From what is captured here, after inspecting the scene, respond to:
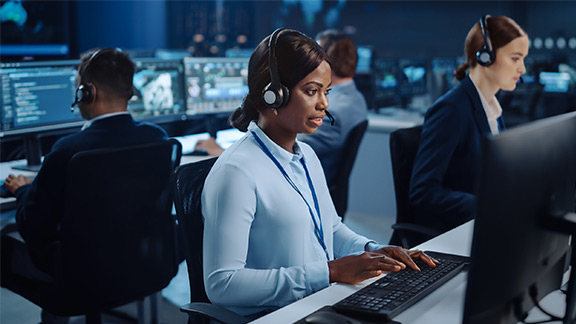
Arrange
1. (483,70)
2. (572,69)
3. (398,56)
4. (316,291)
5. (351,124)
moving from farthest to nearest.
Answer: (398,56)
(572,69)
(351,124)
(483,70)
(316,291)

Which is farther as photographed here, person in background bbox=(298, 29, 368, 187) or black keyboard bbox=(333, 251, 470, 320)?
person in background bbox=(298, 29, 368, 187)

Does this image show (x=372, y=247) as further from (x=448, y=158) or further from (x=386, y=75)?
(x=386, y=75)

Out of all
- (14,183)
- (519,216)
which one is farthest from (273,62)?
(14,183)

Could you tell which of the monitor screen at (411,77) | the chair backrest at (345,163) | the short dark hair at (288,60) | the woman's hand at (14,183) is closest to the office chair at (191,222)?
the short dark hair at (288,60)

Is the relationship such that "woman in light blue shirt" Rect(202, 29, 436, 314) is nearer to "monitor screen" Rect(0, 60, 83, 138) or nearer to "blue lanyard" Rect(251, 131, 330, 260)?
"blue lanyard" Rect(251, 131, 330, 260)

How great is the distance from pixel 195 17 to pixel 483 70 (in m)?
7.79

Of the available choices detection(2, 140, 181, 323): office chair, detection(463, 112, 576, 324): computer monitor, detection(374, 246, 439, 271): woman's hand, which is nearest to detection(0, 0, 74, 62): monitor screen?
detection(2, 140, 181, 323): office chair

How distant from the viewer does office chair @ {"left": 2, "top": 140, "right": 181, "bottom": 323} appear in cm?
195

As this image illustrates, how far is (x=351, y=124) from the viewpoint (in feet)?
10.2

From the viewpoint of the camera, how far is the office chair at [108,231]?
6.39ft

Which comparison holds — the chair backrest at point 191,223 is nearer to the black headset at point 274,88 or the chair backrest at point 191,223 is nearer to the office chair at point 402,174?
the black headset at point 274,88

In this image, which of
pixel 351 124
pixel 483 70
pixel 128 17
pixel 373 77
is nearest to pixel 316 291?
pixel 483 70

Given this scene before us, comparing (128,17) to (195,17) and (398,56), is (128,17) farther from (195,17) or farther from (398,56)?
(398,56)

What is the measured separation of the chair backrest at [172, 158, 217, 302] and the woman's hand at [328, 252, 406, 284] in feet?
1.06
